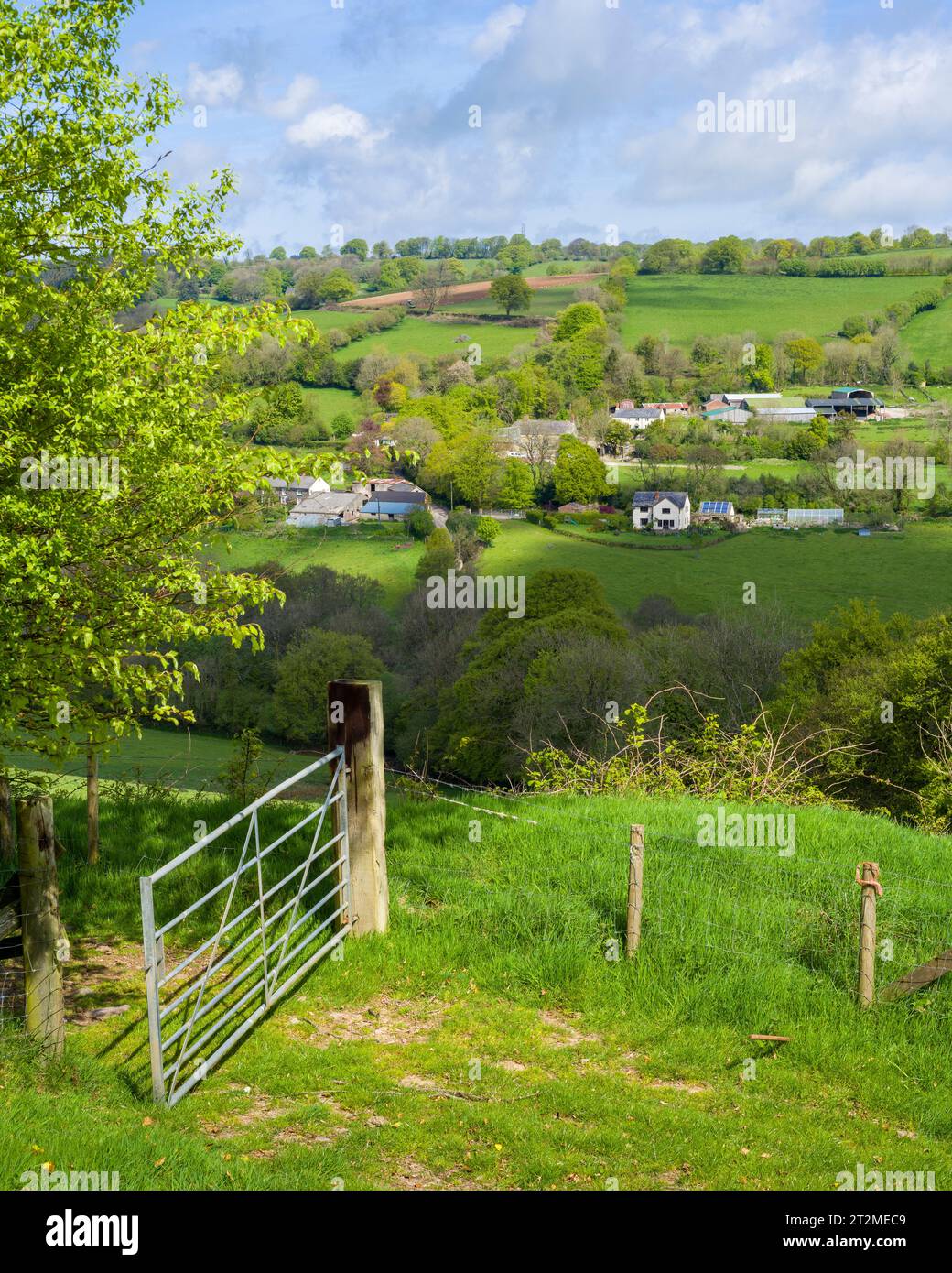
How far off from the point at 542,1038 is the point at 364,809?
7.86 ft

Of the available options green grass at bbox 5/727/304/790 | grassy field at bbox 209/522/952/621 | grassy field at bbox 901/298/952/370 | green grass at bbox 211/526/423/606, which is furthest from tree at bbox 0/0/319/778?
grassy field at bbox 901/298/952/370

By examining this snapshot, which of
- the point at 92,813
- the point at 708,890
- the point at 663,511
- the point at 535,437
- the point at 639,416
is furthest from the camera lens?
the point at 639,416

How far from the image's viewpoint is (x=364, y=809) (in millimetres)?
8945

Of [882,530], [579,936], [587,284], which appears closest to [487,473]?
[882,530]

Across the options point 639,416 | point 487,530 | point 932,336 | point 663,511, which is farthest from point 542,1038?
point 932,336

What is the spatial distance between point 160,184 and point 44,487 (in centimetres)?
305

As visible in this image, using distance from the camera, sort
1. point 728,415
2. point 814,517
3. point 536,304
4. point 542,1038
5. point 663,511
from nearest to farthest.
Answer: point 542,1038 < point 814,517 < point 663,511 < point 728,415 < point 536,304

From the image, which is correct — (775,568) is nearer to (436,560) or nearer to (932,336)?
(436,560)

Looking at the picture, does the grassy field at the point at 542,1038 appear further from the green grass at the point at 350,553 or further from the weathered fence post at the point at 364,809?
the green grass at the point at 350,553

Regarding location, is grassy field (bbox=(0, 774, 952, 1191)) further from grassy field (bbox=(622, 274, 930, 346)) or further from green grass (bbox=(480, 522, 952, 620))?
grassy field (bbox=(622, 274, 930, 346))

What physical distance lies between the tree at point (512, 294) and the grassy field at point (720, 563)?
90223 mm

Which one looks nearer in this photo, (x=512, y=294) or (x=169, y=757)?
(x=169, y=757)

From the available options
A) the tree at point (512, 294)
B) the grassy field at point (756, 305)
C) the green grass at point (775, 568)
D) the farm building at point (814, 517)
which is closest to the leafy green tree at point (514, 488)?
the green grass at point (775, 568)
